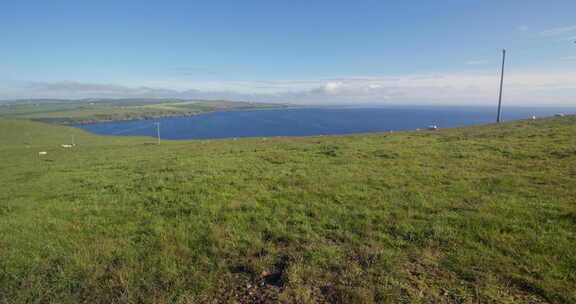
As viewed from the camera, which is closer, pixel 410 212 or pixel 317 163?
pixel 410 212

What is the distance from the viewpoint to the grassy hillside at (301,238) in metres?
3.95

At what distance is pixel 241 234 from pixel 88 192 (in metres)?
7.41

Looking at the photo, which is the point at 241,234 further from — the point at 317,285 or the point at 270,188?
the point at 270,188

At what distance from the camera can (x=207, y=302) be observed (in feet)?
12.4

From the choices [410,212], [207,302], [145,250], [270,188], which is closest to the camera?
[207,302]

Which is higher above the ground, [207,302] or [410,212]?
[410,212]

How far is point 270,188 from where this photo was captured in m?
9.02

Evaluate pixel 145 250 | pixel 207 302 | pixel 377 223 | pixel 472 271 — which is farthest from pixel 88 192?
pixel 472 271

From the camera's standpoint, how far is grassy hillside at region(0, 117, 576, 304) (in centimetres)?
395

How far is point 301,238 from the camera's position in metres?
5.51

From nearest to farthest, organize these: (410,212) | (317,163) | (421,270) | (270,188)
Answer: (421,270) → (410,212) → (270,188) → (317,163)

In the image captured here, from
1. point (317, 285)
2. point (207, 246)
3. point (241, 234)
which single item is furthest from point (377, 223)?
A: point (207, 246)

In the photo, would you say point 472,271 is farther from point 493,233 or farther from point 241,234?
point 241,234

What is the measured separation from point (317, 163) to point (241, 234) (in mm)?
7551
